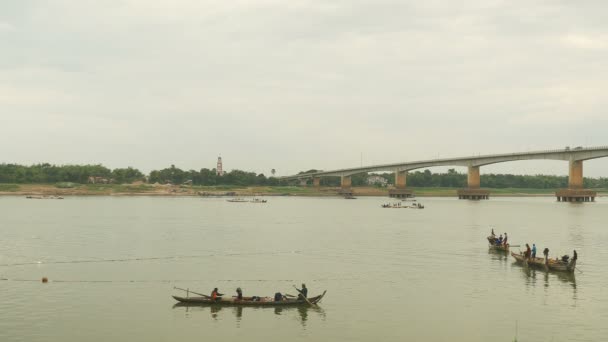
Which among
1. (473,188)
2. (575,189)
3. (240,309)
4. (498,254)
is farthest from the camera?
(473,188)

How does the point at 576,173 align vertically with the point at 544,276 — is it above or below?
above

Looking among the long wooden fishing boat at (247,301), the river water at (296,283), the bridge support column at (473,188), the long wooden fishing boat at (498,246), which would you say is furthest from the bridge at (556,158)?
the long wooden fishing boat at (247,301)

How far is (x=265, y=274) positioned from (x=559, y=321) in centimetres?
2024

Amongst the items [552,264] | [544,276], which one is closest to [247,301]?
[544,276]

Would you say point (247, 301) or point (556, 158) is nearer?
point (247, 301)

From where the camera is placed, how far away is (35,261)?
50.2m

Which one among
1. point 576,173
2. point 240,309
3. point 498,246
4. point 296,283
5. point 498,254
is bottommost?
point 240,309

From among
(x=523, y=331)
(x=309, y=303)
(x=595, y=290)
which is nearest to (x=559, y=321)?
(x=523, y=331)

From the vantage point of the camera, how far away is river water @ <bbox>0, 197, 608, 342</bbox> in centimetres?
3041

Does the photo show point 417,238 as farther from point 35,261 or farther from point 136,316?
point 136,316

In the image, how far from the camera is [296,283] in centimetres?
4188

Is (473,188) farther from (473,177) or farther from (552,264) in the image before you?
A: (552,264)

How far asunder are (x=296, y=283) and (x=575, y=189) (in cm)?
14112

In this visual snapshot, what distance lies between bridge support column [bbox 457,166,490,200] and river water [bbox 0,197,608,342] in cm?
11216
